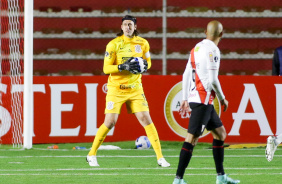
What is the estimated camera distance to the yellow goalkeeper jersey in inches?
385

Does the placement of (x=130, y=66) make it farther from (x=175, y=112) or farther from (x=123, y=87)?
(x=175, y=112)

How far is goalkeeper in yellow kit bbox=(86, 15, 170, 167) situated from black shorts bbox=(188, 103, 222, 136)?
Answer: 7.18ft

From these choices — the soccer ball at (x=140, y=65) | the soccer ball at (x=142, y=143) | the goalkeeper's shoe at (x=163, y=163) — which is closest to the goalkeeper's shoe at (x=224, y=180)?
the goalkeeper's shoe at (x=163, y=163)

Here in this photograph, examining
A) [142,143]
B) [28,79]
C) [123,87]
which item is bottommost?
[142,143]

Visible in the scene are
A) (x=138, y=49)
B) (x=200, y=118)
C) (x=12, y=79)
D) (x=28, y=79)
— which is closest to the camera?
(x=200, y=118)

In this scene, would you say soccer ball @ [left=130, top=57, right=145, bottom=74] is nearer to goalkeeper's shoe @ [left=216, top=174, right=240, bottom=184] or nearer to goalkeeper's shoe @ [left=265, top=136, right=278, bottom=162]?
goalkeeper's shoe @ [left=265, top=136, right=278, bottom=162]

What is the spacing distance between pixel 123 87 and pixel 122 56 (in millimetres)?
387

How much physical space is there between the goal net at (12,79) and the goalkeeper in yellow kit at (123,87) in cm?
325

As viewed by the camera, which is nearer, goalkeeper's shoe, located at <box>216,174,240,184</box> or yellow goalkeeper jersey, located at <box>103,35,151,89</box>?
goalkeeper's shoe, located at <box>216,174,240,184</box>

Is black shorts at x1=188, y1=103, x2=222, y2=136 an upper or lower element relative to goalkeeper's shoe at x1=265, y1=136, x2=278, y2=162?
upper

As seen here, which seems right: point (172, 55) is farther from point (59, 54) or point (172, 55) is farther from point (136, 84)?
point (136, 84)

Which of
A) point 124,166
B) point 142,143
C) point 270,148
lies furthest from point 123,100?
point 142,143

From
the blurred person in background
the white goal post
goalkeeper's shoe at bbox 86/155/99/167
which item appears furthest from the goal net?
the blurred person in background

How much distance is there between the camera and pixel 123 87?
32.1ft
